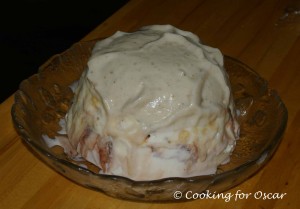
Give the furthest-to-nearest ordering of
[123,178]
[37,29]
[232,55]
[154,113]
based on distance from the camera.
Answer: [37,29]
[232,55]
[154,113]
[123,178]

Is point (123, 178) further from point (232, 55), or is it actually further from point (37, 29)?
point (37, 29)

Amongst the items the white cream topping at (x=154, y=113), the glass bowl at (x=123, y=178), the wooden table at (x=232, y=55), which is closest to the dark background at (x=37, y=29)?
the wooden table at (x=232, y=55)

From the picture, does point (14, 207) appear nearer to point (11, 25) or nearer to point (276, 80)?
point (276, 80)

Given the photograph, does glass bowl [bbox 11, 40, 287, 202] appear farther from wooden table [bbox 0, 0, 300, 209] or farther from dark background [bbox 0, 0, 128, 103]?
dark background [bbox 0, 0, 128, 103]

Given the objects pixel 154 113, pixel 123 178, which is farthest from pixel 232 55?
pixel 123 178

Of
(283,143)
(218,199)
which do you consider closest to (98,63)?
(218,199)
